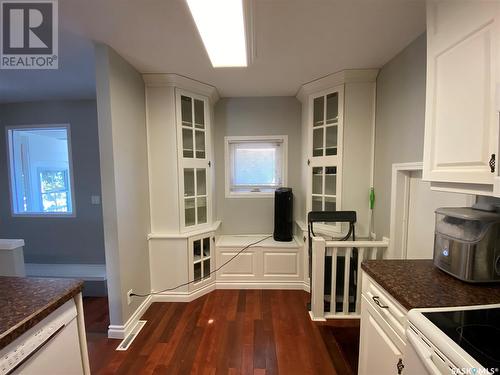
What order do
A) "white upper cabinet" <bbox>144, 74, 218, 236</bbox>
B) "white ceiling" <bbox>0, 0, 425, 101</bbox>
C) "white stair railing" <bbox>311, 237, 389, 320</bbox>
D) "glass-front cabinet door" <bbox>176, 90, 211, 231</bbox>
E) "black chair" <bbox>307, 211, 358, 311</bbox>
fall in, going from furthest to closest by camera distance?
"glass-front cabinet door" <bbox>176, 90, 211, 231</bbox> → "white upper cabinet" <bbox>144, 74, 218, 236</bbox> → "black chair" <bbox>307, 211, 358, 311</bbox> → "white stair railing" <bbox>311, 237, 389, 320</bbox> → "white ceiling" <bbox>0, 0, 425, 101</bbox>

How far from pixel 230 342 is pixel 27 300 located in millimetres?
1469

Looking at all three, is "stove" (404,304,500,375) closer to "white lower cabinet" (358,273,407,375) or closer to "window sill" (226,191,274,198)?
"white lower cabinet" (358,273,407,375)

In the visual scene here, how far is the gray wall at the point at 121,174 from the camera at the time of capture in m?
1.71

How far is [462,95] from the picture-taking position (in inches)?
38.4

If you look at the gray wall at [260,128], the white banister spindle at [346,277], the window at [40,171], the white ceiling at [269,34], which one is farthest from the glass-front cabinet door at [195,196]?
the window at [40,171]

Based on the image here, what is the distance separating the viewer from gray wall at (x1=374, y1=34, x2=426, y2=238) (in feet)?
5.24

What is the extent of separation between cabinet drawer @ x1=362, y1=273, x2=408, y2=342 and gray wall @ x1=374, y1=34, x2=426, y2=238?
3.09 feet

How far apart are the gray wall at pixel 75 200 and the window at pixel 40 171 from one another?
0.10 m

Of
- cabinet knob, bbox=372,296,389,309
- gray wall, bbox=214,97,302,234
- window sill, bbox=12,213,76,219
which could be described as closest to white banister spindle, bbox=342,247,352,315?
cabinet knob, bbox=372,296,389,309

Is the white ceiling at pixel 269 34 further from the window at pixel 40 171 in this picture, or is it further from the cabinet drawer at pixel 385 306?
the cabinet drawer at pixel 385 306

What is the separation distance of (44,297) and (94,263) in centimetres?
264

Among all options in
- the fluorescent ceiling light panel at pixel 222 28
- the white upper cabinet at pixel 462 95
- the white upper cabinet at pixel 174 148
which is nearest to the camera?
the white upper cabinet at pixel 462 95

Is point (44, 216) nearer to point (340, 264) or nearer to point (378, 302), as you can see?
point (340, 264)

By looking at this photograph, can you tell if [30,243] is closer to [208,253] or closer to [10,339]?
[208,253]
